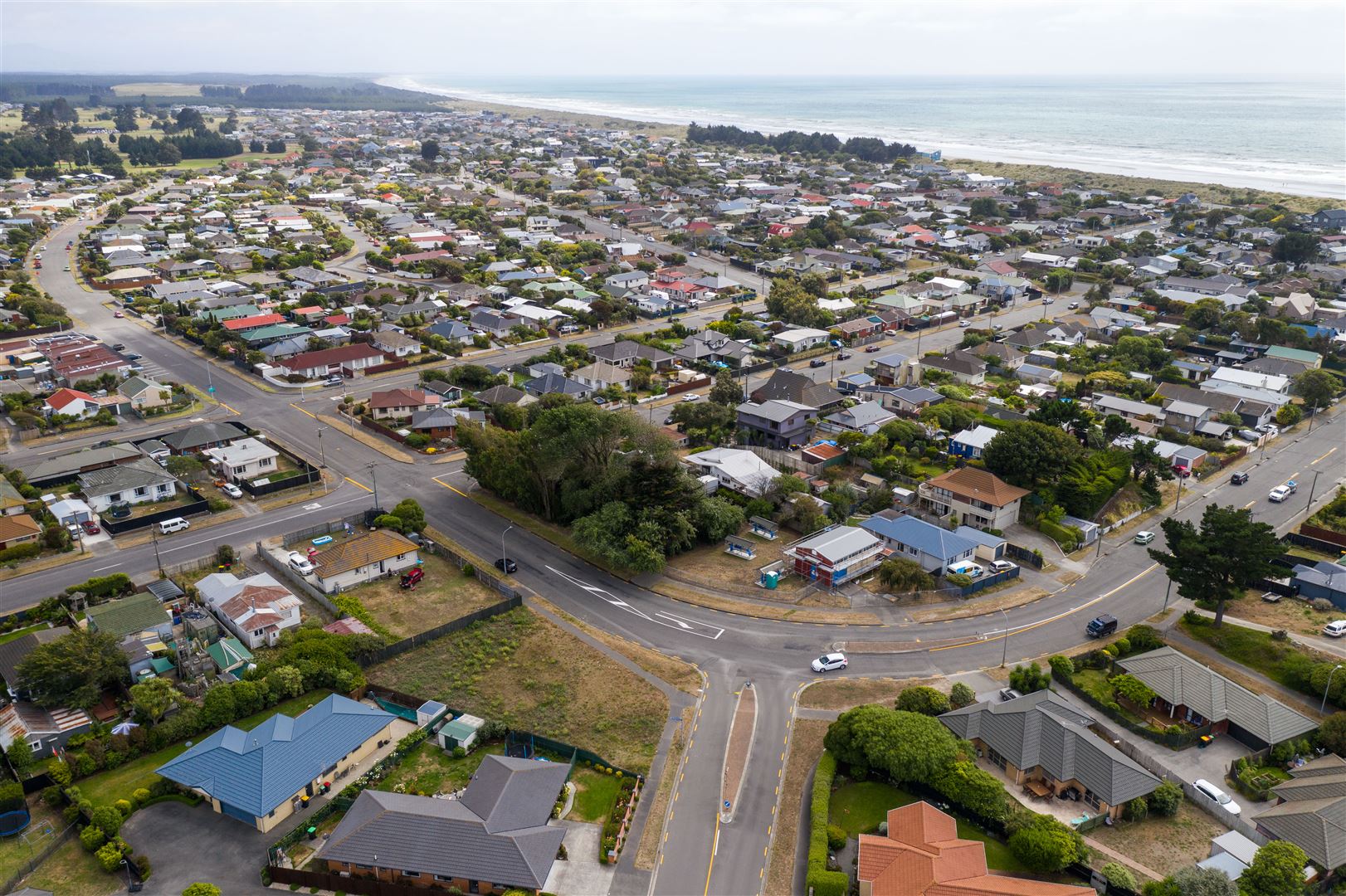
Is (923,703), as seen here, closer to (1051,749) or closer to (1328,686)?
(1051,749)

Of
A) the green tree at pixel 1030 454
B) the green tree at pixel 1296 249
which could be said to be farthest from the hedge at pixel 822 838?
the green tree at pixel 1296 249

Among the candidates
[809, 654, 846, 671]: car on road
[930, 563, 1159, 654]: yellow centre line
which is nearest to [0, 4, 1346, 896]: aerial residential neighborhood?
[809, 654, 846, 671]: car on road

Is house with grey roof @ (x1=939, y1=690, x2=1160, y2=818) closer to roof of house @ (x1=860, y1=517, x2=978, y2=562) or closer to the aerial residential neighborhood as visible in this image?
the aerial residential neighborhood

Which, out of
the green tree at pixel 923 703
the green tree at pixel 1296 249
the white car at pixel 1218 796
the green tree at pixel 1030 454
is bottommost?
the white car at pixel 1218 796

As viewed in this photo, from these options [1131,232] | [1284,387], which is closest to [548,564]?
[1284,387]

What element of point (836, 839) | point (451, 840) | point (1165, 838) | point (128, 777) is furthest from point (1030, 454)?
point (128, 777)

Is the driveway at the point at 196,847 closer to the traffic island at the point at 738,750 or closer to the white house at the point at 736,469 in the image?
the traffic island at the point at 738,750
